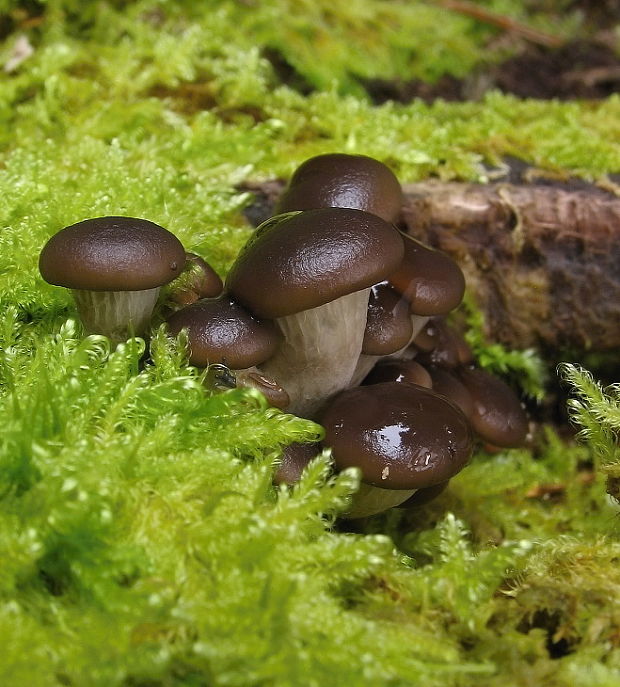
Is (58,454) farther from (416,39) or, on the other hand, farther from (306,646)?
(416,39)

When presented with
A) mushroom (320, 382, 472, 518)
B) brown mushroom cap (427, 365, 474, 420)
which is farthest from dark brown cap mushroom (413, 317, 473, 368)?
mushroom (320, 382, 472, 518)

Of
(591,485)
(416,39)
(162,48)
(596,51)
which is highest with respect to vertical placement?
(162,48)

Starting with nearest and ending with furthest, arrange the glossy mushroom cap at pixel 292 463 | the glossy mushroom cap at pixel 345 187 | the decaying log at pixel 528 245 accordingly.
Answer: the glossy mushroom cap at pixel 292 463 < the glossy mushroom cap at pixel 345 187 < the decaying log at pixel 528 245

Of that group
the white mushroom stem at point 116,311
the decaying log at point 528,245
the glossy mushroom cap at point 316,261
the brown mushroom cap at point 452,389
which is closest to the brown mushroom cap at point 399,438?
the glossy mushroom cap at point 316,261

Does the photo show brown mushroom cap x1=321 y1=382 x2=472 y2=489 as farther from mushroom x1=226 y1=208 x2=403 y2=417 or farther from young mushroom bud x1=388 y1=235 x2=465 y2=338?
young mushroom bud x1=388 y1=235 x2=465 y2=338

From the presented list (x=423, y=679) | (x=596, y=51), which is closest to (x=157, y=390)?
(x=423, y=679)

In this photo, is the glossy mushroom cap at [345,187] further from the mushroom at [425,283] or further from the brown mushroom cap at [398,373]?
the brown mushroom cap at [398,373]
